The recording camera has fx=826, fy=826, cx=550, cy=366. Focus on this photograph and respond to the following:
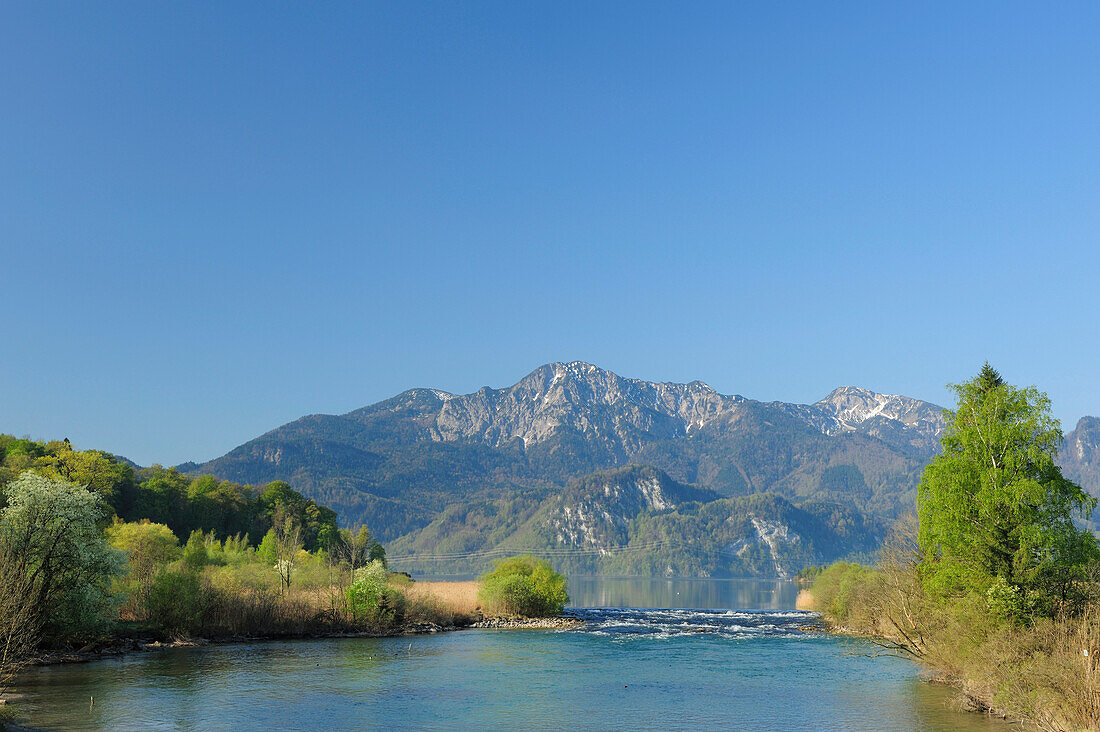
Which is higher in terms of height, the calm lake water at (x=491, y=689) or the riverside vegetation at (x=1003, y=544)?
the riverside vegetation at (x=1003, y=544)

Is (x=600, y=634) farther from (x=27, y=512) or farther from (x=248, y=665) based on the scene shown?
(x=27, y=512)

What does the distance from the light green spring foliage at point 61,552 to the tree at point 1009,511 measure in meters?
63.5

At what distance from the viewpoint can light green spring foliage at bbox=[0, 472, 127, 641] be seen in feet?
210

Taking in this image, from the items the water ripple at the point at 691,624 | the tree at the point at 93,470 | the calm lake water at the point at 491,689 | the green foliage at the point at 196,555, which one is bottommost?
the water ripple at the point at 691,624

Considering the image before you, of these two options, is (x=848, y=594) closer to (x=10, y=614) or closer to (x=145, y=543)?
(x=145, y=543)

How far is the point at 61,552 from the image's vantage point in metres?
66.2

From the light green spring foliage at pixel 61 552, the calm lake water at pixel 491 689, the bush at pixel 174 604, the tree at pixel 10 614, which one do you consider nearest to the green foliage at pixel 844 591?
the calm lake water at pixel 491 689

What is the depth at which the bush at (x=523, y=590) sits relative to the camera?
419ft

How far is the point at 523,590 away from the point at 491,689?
226 feet

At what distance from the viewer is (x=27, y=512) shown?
64500mm

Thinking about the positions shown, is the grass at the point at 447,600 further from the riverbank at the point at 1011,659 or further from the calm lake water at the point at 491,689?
the riverbank at the point at 1011,659

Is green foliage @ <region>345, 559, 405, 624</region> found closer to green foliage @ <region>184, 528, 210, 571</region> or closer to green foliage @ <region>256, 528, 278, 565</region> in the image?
green foliage @ <region>184, 528, 210, 571</region>

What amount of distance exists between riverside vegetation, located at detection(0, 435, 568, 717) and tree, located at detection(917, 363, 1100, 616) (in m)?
51.2

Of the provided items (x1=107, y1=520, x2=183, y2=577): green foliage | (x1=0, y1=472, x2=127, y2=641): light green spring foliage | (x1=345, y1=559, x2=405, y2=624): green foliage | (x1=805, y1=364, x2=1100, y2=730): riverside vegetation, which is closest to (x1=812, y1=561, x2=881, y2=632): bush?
(x1=805, y1=364, x2=1100, y2=730): riverside vegetation
